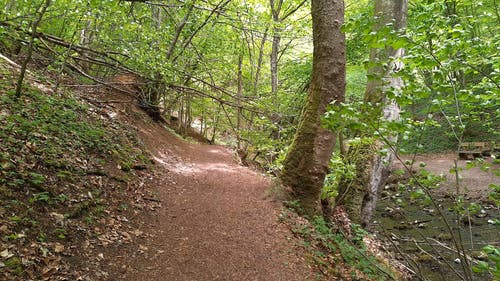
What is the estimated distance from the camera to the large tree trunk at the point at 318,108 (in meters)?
5.37

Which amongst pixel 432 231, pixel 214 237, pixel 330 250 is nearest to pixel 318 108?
pixel 330 250

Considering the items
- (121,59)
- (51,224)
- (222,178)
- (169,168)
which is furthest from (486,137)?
(51,224)

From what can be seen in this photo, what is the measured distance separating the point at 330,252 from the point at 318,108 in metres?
2.60

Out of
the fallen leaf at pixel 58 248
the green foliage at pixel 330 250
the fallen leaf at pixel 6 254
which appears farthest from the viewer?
the green foliage at pixel 330 250

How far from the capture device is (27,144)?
4.25 m

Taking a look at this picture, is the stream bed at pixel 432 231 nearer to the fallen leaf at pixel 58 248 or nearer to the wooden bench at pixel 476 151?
the wooden bench at pixel 476 151

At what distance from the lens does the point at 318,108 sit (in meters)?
5.52

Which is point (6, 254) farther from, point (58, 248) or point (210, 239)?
point (210, 239)

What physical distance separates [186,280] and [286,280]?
1275 mm

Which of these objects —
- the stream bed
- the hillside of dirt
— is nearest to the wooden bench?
the stream bed

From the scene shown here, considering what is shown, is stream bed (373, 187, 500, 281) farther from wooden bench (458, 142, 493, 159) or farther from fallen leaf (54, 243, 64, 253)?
fallen leaf (54, 243, 64, 253)

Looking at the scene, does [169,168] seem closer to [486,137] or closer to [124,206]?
[124,206]

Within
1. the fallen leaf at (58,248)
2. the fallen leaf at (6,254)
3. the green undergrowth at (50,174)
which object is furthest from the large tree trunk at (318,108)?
the fallen leaf at (6,254)

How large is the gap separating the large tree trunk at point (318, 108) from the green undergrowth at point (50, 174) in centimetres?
329
